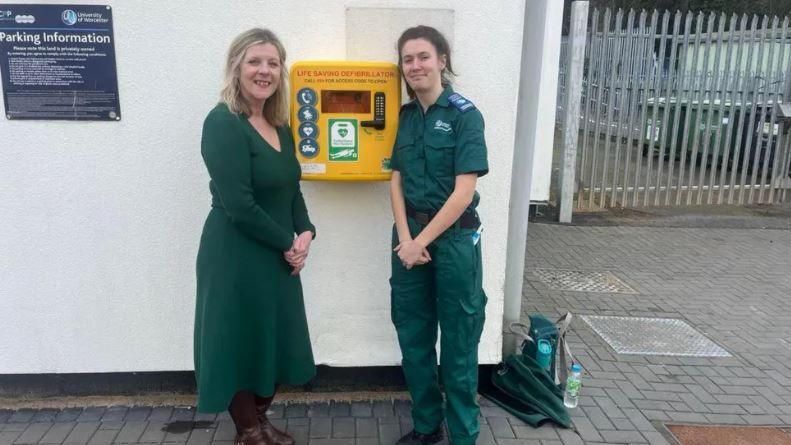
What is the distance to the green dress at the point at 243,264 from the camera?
2.53 m

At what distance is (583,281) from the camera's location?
19.6 feet

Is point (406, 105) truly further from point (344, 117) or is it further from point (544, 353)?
point (544, 353)

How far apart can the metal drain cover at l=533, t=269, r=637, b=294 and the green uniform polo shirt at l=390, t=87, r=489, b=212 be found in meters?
3.22

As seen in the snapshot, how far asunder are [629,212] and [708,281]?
2.92m

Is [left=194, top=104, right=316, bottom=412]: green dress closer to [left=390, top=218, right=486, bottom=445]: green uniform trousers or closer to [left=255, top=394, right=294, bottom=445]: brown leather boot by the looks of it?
[left=255, top=394, right=294, bottom=445]: brown leather boot

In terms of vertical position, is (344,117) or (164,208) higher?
(344,117)

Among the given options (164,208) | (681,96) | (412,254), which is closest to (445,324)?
(412,254)

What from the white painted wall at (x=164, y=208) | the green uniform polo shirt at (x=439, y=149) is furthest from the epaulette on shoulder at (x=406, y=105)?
the white painted wall at (x=164, y=208)

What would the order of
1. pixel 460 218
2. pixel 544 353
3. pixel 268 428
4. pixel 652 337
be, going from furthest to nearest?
pixel 652 337
pixel 544 353
pixel 268 428
pixel 460 218

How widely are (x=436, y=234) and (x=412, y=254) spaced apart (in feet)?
0.46

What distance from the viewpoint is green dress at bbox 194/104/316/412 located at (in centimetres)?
253

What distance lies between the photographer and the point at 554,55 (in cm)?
668

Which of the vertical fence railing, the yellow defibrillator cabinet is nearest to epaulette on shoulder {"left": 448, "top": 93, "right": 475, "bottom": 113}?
the yellow defibrillator cabinet

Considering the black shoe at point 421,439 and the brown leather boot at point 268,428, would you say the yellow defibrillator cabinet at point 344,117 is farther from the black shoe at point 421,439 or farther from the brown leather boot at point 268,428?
the black shoe at point 421,439
